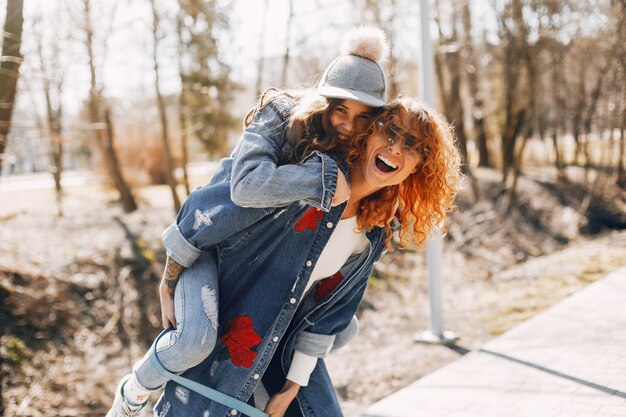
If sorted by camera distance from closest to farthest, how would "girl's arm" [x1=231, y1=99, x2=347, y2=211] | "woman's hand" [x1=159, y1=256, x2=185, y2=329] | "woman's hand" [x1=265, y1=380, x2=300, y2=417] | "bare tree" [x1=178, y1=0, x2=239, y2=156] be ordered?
"girl's arm" [x1=231, y1=99, x2=347, y2=211]
"woman's hand" [x1=159, y1=256, x2=185, y2=329]
"woman's hand" [x1=265, y1=380, x2=300, y2=417]
"bare tree" [x1=178, y1=0, x2=239, y2=156]

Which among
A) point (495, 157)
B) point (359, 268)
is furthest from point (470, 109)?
point (359, 268)

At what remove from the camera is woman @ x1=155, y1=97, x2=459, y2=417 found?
8.07 ft

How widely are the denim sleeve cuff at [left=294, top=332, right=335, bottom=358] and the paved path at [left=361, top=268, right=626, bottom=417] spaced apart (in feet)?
6.66

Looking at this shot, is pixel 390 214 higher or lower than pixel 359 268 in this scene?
higher

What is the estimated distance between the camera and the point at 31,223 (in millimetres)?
11461

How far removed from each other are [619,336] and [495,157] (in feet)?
55.1

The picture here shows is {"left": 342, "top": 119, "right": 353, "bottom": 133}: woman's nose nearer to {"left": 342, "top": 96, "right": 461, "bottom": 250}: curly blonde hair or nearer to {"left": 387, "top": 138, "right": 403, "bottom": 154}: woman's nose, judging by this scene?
{"left": 342, "top": 96, "right": 461, "bottom": 250}: curly blonde hair

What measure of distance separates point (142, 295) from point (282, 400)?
6.81 metres

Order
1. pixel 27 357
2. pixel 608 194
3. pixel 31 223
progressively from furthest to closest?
pixel 608 194
pixel 31 223
pixel 27 357

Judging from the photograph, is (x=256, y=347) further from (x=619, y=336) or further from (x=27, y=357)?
(x=27, y=357)

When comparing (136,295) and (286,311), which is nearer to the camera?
(286,311)

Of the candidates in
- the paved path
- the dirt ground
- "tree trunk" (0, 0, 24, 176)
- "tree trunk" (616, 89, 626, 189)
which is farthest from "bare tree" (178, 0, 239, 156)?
the paved path

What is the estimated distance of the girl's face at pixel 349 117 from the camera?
2.46 metres

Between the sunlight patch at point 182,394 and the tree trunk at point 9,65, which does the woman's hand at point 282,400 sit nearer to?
the sunlight patch at point 182,394
